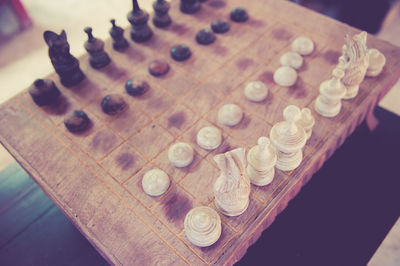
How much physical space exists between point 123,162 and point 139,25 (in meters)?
Answer: 0.94

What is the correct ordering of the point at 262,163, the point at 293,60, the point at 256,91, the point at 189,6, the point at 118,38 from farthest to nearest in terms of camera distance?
the point at 189,6 < the point at 118,38 < the point at 293,60 < the point at 256,91 < the point at 262,163

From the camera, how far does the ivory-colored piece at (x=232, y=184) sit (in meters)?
1.24

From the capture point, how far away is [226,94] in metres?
1.86

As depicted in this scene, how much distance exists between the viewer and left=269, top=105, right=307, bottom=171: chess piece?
4.73ft

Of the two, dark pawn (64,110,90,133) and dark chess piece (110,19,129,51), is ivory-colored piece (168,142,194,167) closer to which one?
dark pawn (64,110,90,133)

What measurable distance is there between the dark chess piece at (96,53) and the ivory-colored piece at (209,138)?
82 centimetres

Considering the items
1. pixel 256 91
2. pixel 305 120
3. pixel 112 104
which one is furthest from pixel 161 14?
pixel 305 120

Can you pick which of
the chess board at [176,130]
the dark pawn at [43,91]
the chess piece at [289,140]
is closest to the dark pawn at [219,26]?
the chess board at [176,130]

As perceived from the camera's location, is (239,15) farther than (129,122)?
Yes

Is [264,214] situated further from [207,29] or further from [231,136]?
[207,29]

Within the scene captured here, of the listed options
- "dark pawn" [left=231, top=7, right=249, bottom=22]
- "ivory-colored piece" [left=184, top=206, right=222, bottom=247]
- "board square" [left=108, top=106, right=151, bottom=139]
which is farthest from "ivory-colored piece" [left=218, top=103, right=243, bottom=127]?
"dark pawn" [left=231, top=7, right=249, bottom=22]

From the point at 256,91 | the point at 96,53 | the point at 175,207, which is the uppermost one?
the point at 96,53

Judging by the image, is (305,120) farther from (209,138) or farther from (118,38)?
(118,38)

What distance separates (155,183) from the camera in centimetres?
149
